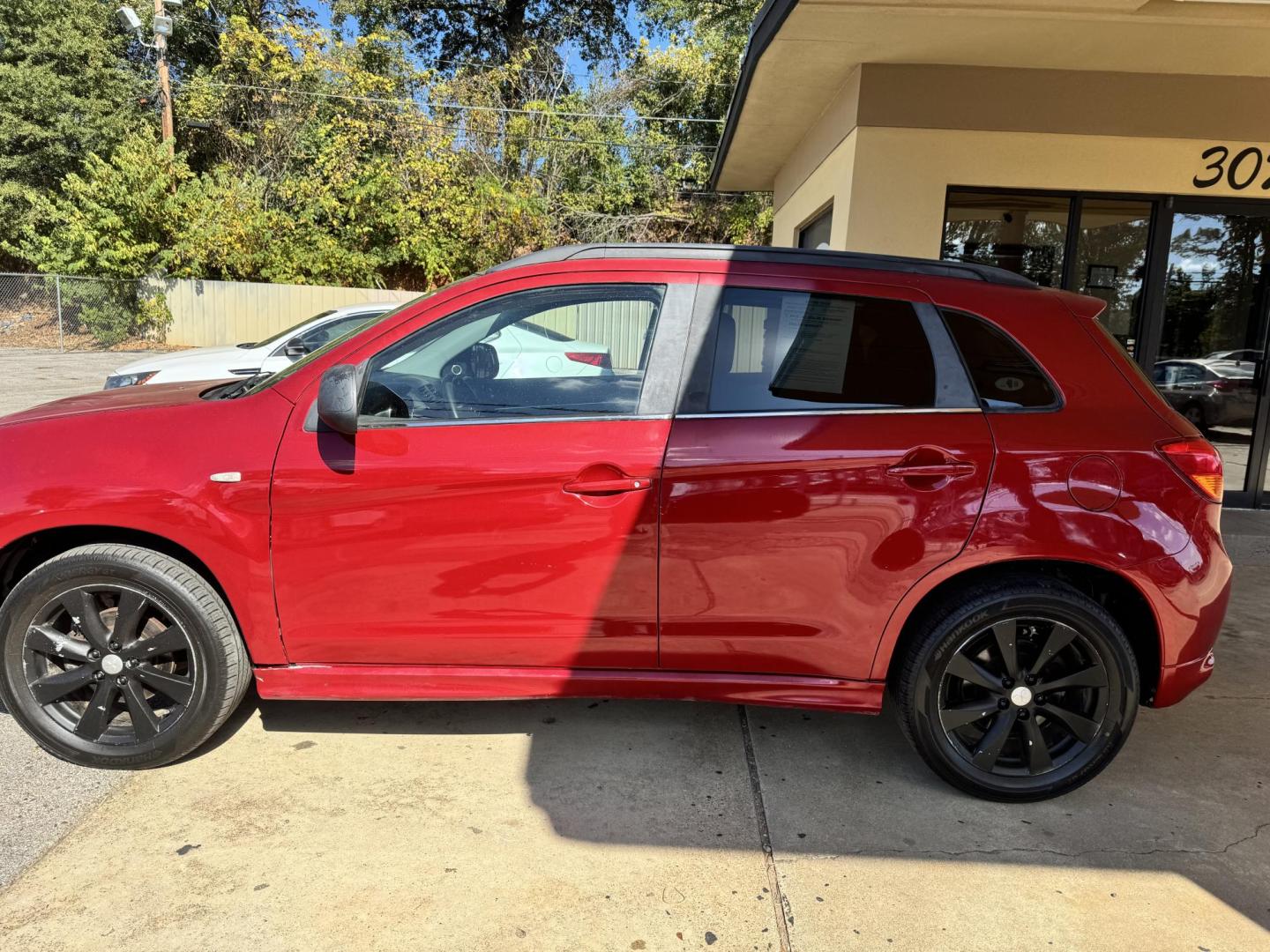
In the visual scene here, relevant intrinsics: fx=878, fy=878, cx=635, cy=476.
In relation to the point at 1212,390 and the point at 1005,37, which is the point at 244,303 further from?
the point at 1212,390

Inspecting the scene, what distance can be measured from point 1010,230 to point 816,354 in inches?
197

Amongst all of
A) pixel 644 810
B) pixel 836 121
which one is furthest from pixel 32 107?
pixel 644 810

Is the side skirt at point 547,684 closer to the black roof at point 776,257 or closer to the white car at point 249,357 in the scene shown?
the black roof at point 776,257

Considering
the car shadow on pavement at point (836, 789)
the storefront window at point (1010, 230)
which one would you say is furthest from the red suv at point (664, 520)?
the storefront window at point (1010, 230)

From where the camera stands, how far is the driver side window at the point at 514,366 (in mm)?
2967

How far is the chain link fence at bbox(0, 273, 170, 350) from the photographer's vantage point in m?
22.4

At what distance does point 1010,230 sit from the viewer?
7.10 m

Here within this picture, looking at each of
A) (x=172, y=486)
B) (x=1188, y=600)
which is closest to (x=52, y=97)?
(x=172, y=486)

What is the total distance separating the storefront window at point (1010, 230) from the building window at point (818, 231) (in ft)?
3.55

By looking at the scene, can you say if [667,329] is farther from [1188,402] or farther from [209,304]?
[209,304]

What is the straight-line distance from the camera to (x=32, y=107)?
25.9 meters

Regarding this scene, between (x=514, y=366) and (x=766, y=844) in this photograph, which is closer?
(x=766, y=844)

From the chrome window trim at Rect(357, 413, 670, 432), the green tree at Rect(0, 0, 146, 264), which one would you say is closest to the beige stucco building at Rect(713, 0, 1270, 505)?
the chrome window trim at Rect(357, 413, 670, 432)

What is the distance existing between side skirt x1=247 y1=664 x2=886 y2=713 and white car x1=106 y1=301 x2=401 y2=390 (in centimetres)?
528
